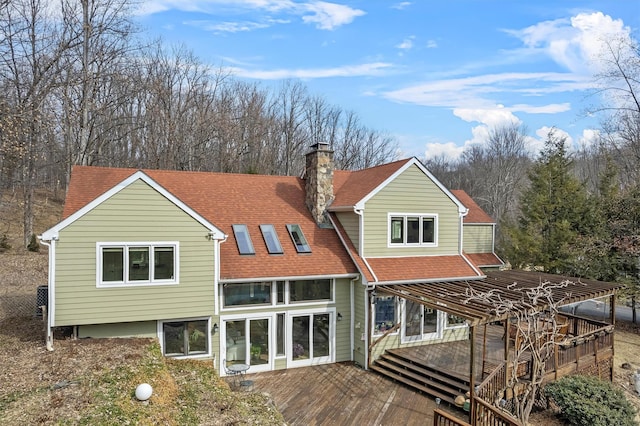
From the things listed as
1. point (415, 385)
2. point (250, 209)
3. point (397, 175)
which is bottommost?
point (415, 385)

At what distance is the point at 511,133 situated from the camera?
49281 millimetres

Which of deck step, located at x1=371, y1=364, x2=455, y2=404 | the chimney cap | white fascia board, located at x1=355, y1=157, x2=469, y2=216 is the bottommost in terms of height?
deck step, located at x1=371, y1=364, x2=455, y2=404

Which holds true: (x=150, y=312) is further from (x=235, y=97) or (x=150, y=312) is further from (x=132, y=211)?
(x=235, y=97)

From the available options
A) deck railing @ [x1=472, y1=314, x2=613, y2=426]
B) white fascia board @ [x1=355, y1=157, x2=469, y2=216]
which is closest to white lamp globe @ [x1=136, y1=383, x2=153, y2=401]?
deck railing @ [x1=472, y1=314, x2=613, y2=426]

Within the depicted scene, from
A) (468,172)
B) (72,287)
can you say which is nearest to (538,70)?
(72,287)

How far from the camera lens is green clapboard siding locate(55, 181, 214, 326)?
9.61m

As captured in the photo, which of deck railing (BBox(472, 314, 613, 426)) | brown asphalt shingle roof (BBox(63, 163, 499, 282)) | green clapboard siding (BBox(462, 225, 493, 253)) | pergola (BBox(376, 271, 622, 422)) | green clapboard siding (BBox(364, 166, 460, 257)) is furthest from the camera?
green clapboard siding (BBox(462, 225, 493, 253))

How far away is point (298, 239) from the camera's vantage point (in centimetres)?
1350

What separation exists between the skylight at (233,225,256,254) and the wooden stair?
5.31 m

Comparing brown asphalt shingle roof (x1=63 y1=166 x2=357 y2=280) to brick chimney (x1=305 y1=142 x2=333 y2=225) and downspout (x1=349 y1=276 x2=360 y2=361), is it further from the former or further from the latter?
downspout (x1=349 y1=276 x2=360 y2=361)

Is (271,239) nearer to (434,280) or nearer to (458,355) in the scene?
(434,280)

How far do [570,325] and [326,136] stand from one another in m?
28.9

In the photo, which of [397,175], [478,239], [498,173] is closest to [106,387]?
[397,175]

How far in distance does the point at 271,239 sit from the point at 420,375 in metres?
6.09
